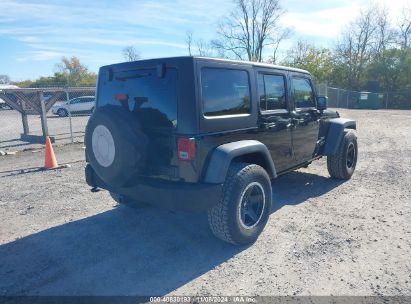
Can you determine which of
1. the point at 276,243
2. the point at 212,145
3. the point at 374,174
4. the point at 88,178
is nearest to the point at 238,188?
the point at 212,145

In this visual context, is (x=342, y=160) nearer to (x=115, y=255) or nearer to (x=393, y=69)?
(x=115, y=255)

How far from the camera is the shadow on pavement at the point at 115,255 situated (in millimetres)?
2945

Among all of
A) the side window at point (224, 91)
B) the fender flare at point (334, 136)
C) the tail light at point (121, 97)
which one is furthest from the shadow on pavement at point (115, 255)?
the fender flare at point (334, 136)

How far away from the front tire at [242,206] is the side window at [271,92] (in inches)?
37.9

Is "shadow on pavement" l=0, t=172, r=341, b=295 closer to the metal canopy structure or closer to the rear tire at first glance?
the rear tire

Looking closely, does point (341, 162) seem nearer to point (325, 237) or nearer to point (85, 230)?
point (325, 237)

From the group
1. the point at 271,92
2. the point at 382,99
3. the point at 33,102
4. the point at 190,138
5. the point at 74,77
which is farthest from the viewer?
the point at 74,77

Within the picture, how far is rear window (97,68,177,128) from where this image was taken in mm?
3252

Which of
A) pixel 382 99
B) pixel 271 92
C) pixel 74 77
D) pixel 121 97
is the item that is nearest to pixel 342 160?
pixel 271 92

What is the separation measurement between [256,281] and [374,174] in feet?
15.9

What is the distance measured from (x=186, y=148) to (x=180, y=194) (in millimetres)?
461

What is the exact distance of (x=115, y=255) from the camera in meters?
3.49

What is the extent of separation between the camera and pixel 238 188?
342 cm

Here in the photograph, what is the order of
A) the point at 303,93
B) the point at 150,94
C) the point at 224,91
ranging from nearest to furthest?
1. the point at 150,94
2. the point at 224,91
3. the point at 303,93
